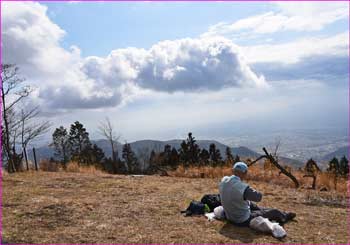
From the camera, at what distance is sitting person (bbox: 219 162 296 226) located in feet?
22.3

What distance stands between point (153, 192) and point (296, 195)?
3.57m

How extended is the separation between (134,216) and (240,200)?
1908mm

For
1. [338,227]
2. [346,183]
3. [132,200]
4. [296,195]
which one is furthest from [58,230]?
[346,183]

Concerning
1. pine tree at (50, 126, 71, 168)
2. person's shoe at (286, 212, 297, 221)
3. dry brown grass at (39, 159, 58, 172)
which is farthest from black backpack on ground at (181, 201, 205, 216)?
pine tree at (50, 126, 71, 168)

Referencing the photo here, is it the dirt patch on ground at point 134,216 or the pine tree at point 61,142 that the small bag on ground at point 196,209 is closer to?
the dirt patch on ground at point 134,216

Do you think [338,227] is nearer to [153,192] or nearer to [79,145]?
[153,192]

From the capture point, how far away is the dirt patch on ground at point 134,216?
618cm

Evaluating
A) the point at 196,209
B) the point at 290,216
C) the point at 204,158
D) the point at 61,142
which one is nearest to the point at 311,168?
the point at 290,216

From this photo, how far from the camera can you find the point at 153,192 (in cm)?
1027

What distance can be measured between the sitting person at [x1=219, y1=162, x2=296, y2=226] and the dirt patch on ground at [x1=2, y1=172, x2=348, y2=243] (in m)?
0.19

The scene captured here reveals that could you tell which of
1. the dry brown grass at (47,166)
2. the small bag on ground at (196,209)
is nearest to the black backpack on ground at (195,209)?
the small bag on ground at (196,209)

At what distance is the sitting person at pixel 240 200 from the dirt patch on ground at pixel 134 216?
0.19 m

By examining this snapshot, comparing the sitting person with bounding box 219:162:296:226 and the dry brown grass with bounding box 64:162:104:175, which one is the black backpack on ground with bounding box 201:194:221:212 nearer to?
the sitting person with bounding box 219:162:296:226

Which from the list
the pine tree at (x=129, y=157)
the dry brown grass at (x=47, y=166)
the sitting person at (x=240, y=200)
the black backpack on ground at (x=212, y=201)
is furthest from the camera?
the pine tree at (x=129, y=157)
